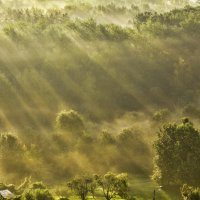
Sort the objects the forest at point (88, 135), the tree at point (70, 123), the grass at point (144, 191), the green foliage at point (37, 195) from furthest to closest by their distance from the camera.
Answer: the tree at point (70, 123)
the forest at point (88, 135)
the grass at point (144, 191)
the green foliage at point (37, 195)

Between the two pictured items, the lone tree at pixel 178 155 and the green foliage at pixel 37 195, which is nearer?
the green foliage at pixel 37 195

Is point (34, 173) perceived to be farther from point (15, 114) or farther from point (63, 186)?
point (15, 114)

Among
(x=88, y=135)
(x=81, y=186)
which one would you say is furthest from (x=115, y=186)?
(x=88, y=135)

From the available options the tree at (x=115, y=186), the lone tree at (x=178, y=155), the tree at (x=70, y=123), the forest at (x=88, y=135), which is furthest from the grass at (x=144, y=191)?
the tree at (x=70, y=123)

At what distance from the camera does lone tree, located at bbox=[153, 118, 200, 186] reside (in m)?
106

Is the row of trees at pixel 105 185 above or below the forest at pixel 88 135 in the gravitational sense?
below

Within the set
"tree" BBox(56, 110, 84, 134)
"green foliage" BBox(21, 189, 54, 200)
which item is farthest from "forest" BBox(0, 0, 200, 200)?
"tree" BBox(56, 110, 84, 134)

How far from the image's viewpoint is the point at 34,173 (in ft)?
404

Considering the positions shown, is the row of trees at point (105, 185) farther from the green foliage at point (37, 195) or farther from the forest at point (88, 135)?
the green foliage at point (37, 195)

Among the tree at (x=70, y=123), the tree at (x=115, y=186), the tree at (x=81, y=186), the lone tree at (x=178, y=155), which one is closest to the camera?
the tree at (x=115, y=186)

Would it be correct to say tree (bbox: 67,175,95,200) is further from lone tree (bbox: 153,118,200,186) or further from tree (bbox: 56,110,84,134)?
tree (bbox: 56,110,84,134)

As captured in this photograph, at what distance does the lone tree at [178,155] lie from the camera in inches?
4183

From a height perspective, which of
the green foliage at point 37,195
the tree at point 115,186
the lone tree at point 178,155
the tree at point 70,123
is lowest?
the green foliage at point 37,195

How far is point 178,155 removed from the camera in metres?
108
